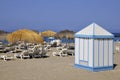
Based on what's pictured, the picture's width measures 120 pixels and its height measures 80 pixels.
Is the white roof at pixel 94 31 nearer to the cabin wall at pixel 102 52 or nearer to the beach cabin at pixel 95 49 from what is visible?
the beach cabin at pixel 95 49

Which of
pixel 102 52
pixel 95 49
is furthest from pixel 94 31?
pixel 102 52

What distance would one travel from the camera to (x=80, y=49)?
1074 centimetres

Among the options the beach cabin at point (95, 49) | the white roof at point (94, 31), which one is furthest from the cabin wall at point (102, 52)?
the white roof at point (94, 31)

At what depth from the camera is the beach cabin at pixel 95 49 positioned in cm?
1011

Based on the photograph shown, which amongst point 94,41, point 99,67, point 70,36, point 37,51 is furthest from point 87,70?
point 70,36

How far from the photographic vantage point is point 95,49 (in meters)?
10.1

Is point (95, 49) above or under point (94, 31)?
under

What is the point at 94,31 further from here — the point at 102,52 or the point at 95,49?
the point at 102,52

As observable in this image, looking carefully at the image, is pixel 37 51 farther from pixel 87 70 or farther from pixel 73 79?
pixel 73 79

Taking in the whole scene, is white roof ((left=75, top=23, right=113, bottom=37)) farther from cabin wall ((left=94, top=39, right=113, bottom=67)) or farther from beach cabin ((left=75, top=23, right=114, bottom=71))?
cabin wall ((left=94, top=39, right=113, bottom=67))

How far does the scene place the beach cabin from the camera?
1011 cm

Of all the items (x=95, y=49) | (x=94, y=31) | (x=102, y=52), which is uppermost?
(x=94, y=31)

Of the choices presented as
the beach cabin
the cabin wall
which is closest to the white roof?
the beach cabin

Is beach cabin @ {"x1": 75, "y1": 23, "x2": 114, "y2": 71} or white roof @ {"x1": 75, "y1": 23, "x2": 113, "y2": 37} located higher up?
white roof @ {"x1": 75, "y1": 23, "x2": 113, "y2": 37}
